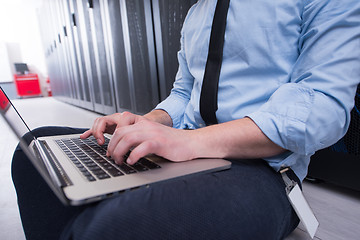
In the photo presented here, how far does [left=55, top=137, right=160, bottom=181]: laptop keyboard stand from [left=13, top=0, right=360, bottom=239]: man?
21 mm

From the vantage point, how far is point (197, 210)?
1.00 feet

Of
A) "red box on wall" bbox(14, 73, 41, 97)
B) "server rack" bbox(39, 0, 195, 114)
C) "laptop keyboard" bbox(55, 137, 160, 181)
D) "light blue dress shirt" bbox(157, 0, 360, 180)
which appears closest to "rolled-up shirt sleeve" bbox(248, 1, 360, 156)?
"light blue dress shirt" bbox(157, 0, 360, 180)

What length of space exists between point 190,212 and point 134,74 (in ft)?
5.78

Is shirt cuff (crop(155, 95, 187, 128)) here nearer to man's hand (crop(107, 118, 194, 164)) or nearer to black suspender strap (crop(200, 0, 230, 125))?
black suspender strap (crop(200, 0, 230, 125))

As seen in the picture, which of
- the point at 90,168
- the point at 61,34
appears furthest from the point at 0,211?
the point at 61,34

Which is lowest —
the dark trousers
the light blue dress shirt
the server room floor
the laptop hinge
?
the server room floor

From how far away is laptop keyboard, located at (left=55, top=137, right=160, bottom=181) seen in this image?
348 millimetres

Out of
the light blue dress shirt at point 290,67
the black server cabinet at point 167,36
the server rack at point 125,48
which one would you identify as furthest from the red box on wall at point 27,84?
the light blue dress shirt at point 290,67

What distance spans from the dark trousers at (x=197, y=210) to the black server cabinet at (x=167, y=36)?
1.13 meters

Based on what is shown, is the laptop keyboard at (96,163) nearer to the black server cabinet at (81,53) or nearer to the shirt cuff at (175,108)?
the shirt cuff at (175,108)

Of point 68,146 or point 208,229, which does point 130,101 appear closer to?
point 68,146

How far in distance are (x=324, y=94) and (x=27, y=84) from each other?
29.5 ft

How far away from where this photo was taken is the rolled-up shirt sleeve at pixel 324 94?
37cm

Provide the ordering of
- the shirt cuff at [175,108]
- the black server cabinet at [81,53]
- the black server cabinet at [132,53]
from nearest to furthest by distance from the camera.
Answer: the shirt cuff at [175,108] < the black server cabinet at [132,53] < the black server cabinet at [81,53]
